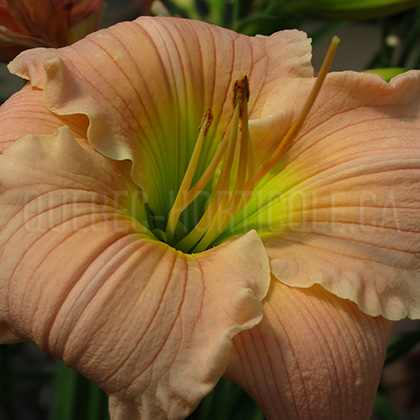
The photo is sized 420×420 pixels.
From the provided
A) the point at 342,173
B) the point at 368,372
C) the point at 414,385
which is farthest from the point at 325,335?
the point at 414,385

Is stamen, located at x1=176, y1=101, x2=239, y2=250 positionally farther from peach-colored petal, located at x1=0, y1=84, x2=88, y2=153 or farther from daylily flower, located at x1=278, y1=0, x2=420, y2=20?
daylily flower, located at x1=278, y1=0, x2=420, y2=20

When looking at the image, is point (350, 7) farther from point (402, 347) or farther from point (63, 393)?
point (63, 393)

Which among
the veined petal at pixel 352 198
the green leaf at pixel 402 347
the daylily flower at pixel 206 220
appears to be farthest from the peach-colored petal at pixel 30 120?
the green leaf at pixel 402 347

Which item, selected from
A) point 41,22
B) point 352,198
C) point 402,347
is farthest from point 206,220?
point 402,347

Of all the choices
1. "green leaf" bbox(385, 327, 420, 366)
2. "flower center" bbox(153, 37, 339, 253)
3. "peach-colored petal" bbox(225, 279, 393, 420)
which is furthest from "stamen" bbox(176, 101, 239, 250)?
"green leaf" bbox(385, 327, 420, 366)

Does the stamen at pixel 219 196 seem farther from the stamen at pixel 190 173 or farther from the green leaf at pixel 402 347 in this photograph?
the green leaf at pixel 402 347

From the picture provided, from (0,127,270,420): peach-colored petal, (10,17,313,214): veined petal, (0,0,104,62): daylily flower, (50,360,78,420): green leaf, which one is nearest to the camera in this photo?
(0,127,270,420): peach-colored petal
